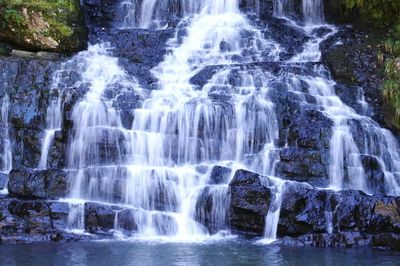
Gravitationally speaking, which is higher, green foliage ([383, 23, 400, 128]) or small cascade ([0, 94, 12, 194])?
green foliage ([383, 23, 400, 128])

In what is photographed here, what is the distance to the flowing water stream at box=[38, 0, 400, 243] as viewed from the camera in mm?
14836

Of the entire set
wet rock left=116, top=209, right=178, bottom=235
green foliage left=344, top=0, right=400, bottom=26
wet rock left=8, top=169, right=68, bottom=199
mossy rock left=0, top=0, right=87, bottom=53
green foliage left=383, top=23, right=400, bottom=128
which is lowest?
wet rock left=116, top=209, right=178, bottom=235

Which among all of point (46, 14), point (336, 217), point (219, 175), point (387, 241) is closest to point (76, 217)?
point (219, 175)

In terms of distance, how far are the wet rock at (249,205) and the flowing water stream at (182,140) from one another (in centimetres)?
18

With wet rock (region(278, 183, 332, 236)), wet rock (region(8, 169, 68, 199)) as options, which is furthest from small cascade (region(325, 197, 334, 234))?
wet rock (region(8, 169, 68, 199))

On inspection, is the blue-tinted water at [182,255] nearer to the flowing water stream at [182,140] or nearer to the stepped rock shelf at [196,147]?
the stepped rock shelf at [196,147]

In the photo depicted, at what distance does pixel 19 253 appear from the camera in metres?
12.0

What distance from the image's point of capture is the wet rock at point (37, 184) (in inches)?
588

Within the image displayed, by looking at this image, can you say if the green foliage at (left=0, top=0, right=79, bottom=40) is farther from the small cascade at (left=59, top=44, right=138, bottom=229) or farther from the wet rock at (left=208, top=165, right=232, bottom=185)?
the wet rock at (left=208, top=165, right=232, bottom=185)

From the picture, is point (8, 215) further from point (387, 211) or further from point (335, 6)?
point (335, 6)

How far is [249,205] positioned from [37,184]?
17.6ft

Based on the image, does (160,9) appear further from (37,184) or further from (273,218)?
(273,218)

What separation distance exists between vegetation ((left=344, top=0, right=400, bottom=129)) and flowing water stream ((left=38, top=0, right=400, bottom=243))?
106cm

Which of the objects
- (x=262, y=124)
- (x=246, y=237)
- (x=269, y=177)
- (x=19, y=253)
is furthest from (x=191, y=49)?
(x=19, y=253)
